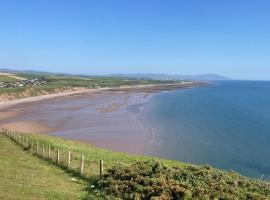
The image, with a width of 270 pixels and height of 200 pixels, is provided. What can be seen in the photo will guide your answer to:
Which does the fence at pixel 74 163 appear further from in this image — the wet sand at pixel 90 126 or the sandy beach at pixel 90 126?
the wet sand at pixel 90 126

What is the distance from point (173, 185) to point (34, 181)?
757 centimetres

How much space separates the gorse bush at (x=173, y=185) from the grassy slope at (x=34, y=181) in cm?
172

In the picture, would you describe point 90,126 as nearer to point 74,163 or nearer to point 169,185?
point 74,163

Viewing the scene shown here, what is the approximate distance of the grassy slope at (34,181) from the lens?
16125 millimetres

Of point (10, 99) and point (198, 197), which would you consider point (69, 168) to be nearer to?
point (198, 197)

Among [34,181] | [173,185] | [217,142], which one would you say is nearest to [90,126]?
[217,142]

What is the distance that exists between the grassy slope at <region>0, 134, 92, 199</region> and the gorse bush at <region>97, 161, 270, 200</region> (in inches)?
67.7

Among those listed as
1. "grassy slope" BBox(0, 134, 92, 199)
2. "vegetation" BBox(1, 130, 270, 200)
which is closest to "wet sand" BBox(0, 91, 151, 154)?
"grassy slope" BBox(0, 134, 92, 199)

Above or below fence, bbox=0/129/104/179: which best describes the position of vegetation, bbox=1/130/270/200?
above

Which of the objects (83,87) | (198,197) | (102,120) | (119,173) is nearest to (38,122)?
(102,120)

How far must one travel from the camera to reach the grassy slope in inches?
635

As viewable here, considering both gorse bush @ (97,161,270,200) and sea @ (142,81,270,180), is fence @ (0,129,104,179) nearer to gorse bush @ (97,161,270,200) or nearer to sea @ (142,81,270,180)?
gorse bush @ (97,161,270,200)

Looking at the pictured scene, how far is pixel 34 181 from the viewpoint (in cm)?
1894

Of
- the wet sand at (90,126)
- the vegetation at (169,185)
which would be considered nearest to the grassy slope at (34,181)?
the vegetation at (169,185)
